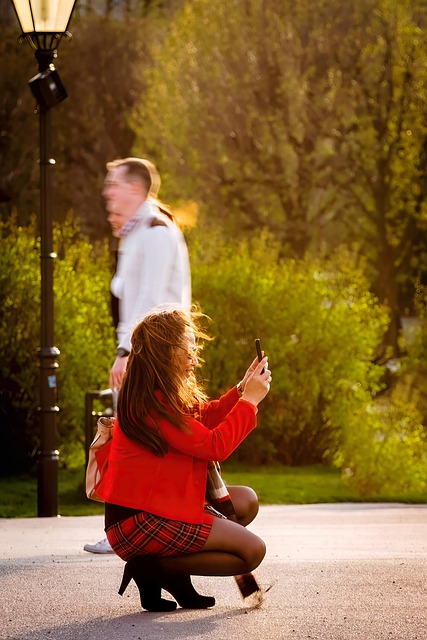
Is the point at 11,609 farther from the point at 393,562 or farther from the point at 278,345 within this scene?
the point at 278,345

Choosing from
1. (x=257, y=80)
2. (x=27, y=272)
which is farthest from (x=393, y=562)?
(x=257, y=80)

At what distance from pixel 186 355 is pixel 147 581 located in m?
0.82

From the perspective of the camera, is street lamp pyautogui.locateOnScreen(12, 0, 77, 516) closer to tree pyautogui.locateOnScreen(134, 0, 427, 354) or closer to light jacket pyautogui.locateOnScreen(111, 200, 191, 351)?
light jacket pyautogui.locateOnScreen(111, 200, 191, 351)

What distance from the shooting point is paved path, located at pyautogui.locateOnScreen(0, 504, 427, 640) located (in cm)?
470

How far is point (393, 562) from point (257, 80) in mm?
18786

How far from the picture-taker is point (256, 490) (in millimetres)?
11633

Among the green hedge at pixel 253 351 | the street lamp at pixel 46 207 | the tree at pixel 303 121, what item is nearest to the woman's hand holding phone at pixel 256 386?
the street lamp at pixel 46 207

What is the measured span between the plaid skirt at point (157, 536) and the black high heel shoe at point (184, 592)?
111 millimetres

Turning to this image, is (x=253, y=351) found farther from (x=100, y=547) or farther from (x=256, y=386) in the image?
Answer: (x=256, y=386)

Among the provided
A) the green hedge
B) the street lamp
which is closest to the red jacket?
the street lamp

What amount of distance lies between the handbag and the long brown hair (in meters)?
0.21

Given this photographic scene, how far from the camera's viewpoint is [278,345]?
1389 centimetres

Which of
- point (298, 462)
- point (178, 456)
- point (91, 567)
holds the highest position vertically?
point (178, 456)

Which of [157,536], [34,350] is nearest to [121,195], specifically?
[157,536]
